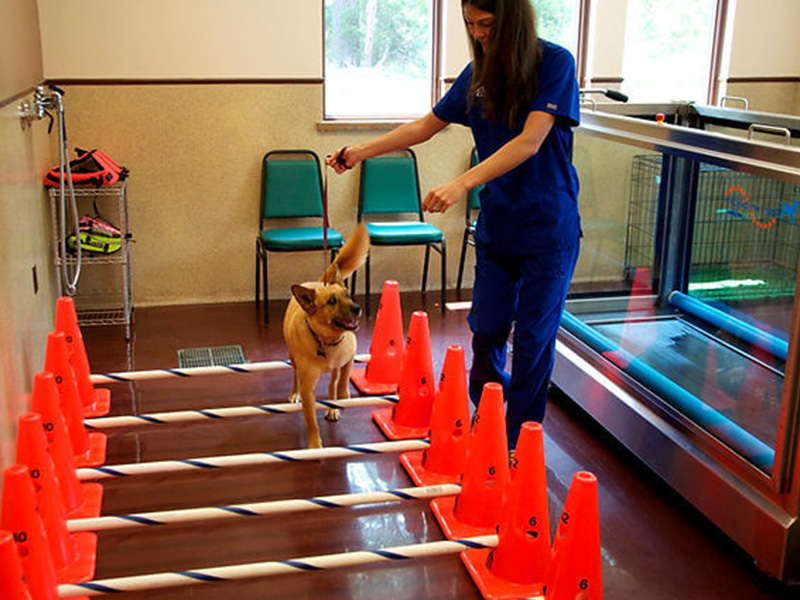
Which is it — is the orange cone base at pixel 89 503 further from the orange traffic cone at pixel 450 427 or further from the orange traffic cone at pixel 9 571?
the orange traffic cone at pixel 450 427

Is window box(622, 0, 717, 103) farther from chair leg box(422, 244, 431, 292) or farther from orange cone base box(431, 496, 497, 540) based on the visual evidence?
orange cone base box(431, 496, 497, 540)

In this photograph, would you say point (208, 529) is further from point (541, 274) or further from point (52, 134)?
point (52, 134)

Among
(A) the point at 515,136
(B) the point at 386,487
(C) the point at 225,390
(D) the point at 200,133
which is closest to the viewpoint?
(A) the point at 515,136

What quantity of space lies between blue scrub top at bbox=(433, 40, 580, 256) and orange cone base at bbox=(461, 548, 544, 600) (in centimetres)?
106

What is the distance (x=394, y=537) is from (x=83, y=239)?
9.28 ft

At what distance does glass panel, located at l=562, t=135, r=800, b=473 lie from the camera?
9.41 feet

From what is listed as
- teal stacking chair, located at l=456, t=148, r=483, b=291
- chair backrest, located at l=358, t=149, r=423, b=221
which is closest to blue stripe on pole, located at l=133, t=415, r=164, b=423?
chair backrest, located at l=358, t=149, r=423, b=221

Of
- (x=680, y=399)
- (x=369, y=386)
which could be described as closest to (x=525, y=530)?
(x=680, y=399)

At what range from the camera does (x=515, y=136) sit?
286cm

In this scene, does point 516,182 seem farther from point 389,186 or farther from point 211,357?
point 389,186

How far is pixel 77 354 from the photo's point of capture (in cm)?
368

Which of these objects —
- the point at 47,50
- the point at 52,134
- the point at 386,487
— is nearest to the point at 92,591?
the point at 386,487

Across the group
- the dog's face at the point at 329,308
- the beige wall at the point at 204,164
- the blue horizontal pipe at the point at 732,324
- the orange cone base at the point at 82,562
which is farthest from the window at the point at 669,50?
the orange cone base at the point at 82,562

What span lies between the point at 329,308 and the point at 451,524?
36.2 inches
